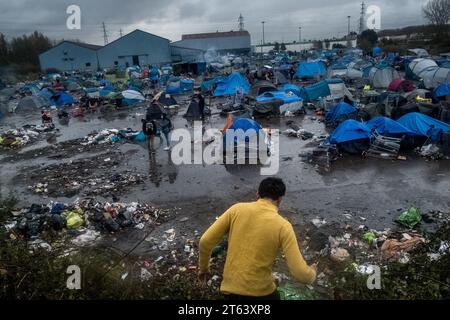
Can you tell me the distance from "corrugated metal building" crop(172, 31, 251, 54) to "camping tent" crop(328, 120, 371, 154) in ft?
213

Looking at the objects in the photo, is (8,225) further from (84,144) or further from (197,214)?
(84,144)

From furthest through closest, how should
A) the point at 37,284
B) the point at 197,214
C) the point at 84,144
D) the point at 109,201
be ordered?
the point at 84,144 < the point at 109,201 < the point at 197,214 < the point at 37,284

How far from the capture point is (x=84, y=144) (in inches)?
601

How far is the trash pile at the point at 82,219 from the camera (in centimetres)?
725

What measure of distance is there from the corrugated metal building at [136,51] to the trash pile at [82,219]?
166ft

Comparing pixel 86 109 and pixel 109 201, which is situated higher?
pixel 86 109

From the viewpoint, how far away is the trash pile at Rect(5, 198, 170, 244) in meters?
7.25

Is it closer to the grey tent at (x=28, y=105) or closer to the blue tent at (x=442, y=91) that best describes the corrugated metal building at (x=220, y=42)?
the grey tent at (x=28, y=105)

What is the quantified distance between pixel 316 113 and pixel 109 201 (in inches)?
505

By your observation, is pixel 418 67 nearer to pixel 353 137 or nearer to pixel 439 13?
pixel 353 137

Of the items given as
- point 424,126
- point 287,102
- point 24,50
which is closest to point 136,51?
point 24,50

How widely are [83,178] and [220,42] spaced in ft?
221

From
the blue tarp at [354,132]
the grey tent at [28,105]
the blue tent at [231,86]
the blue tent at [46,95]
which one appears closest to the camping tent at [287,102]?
the blue tent at [231,86]
